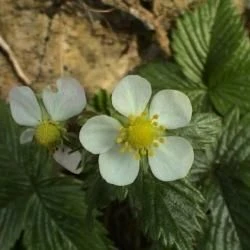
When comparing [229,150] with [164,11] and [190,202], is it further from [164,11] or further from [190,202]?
[164,11]

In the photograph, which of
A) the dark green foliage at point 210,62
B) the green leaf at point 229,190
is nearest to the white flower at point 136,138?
the green leaf at point 229,190

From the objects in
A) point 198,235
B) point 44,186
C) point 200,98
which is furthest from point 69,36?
point 198,235

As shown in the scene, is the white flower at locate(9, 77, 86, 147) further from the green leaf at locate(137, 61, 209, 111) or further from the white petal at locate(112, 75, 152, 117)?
the green leaf at locate(137, 61, 209, 111)

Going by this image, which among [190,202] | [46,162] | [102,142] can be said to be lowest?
[46,162]

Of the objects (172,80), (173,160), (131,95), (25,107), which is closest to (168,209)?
(173,160)

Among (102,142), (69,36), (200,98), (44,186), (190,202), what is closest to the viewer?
(102,142)

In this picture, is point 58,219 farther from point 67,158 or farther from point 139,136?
point 139,136

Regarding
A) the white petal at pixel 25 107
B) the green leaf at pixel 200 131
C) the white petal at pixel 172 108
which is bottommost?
the white petal at pixel 25 107

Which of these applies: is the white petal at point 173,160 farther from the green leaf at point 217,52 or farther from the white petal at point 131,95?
the green leaf at point 217,52
